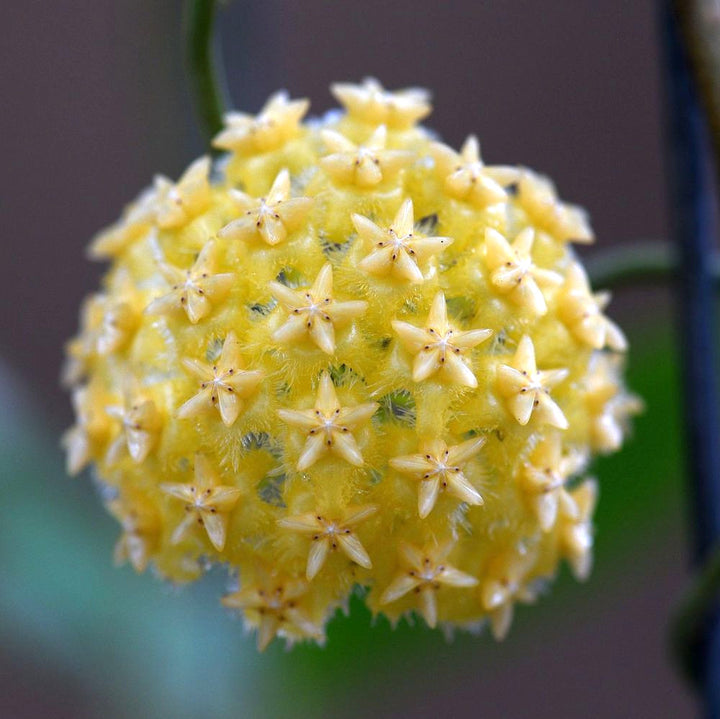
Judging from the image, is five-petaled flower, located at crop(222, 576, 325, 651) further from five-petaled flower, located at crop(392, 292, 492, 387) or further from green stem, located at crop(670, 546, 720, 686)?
green stem, located at crop(670, 546, 720, 686)

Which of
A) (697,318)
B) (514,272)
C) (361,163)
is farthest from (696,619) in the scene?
(361,163)

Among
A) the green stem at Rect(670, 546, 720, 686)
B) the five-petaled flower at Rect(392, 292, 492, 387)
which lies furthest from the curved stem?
the five-petaled flower at Rect(392, 292, 492, 387)

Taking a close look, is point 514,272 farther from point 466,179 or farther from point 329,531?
point 329,531

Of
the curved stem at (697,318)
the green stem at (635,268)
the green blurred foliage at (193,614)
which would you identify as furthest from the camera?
the green blurred foliage at (193,614)

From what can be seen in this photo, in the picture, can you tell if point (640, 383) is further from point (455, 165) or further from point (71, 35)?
point (71, 35)

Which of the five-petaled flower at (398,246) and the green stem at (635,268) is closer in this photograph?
the five-petaled flower at (398,246)

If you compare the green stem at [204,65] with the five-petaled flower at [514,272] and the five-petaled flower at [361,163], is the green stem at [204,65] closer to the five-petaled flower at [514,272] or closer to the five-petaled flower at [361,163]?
the five-petaled flower at [361,163]

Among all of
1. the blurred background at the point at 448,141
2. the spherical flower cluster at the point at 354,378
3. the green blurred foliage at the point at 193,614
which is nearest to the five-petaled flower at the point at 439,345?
the spherical flower cluster at the point at 354,378
